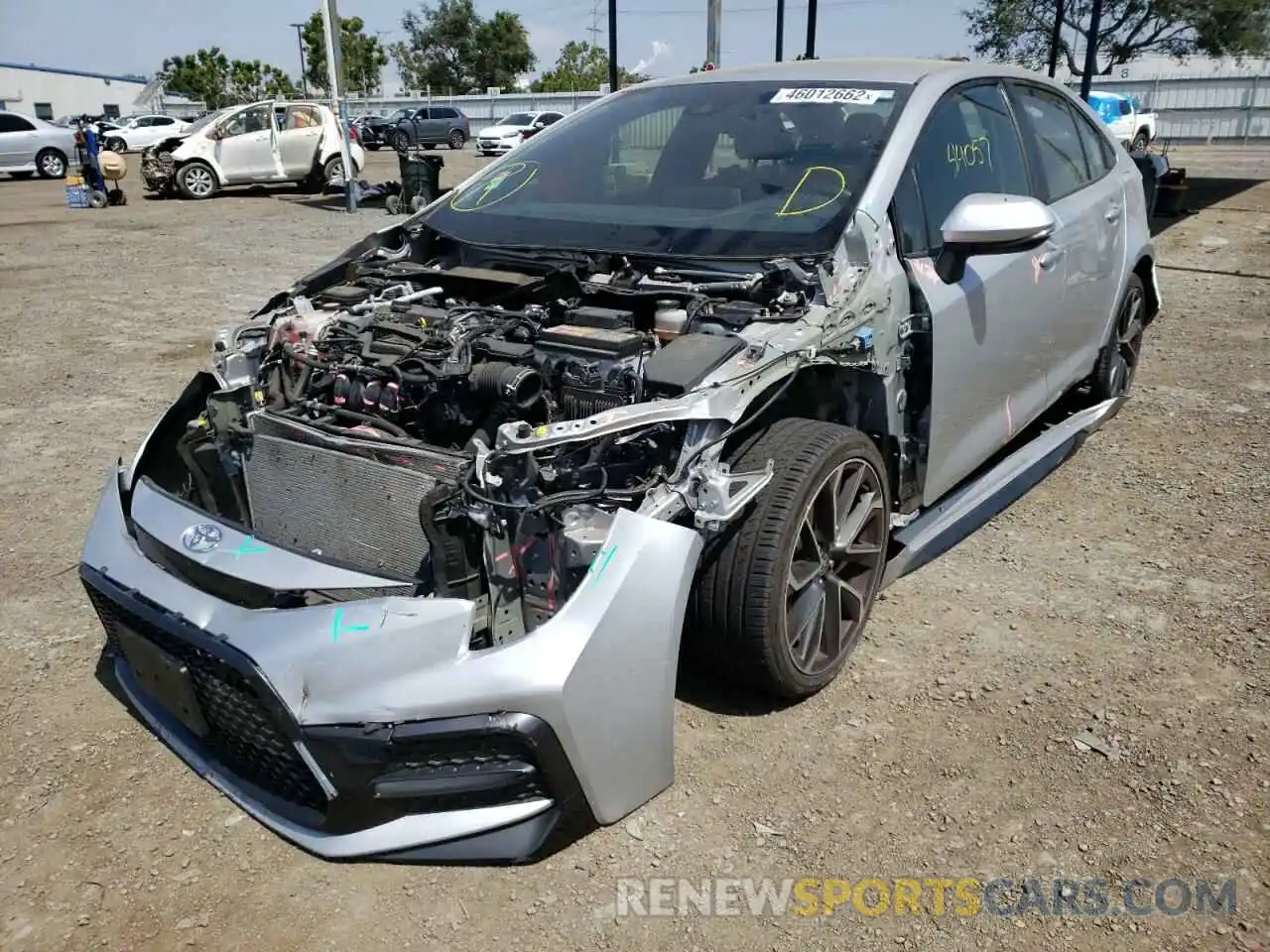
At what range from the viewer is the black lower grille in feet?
7.10

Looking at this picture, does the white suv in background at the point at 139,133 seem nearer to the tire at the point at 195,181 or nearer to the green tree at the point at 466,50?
the tire at the point at 195,181

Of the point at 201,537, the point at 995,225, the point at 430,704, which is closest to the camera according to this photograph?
the point at 430,704

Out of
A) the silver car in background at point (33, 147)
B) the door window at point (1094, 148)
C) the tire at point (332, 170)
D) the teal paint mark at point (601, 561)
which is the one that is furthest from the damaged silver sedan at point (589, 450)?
the silver car in background at point (33, 147)

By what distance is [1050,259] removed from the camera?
3.76m

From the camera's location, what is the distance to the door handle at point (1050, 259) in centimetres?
370

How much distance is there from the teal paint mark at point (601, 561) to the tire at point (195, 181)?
1795cm

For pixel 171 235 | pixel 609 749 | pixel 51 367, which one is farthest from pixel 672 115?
pixel 171 235

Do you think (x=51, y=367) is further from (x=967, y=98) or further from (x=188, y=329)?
(x=967, y=98)

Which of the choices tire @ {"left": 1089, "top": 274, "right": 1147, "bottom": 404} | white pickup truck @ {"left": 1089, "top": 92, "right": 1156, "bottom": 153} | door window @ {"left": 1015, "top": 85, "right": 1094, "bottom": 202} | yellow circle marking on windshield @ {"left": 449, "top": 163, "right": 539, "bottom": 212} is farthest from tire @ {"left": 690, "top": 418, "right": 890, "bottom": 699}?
white pickup truck @ {"left": 1089, "top": 92, "right": 1156, "bottom": 153}

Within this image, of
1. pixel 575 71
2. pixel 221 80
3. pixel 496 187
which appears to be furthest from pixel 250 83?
pixel 496 187

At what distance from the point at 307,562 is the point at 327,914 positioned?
0.79 meters

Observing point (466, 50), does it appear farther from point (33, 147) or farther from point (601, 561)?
point (601, 561)

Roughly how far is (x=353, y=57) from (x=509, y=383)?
6939 centimetres

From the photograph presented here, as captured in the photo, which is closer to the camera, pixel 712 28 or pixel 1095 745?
pixel 1095 745
